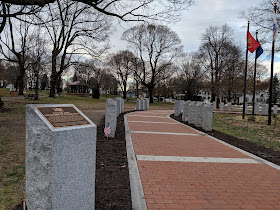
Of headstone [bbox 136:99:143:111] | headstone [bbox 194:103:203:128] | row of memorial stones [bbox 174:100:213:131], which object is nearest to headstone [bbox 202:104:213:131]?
row of memorial stones [bbox 174:100:213:131]

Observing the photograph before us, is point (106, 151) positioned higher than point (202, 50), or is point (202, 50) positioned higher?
point (202, 50)

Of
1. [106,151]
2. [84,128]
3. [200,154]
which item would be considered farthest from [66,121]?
[200,154]

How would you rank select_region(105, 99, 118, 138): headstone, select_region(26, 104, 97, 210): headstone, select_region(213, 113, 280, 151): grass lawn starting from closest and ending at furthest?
select_region(26, 104, 97, 210): headstone
select_region(105, 99, 118, 138): headstone
select_region(213, 113, 280, 151): grass lawn

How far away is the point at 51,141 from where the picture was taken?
220 cm

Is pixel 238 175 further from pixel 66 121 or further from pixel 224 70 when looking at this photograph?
pixel 224 70

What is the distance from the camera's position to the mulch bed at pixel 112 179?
10.2ft

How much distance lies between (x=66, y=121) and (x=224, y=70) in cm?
3324

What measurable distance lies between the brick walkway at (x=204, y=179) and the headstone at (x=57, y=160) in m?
1.21

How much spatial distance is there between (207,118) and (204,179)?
633 cm

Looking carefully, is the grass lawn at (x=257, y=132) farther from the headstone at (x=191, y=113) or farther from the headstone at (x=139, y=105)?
the headstone at (x=139, y=105)

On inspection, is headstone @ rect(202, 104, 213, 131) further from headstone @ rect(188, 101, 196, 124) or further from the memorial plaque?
the memorial plaque

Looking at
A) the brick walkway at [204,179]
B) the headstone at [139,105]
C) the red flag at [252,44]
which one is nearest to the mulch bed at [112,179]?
the brick walkway at [204,179]

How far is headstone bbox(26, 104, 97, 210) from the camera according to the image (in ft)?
7.36

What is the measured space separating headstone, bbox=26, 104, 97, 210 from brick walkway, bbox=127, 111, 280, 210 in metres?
1.21
